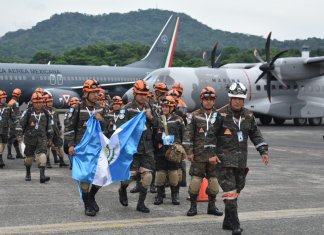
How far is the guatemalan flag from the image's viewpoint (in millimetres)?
7734

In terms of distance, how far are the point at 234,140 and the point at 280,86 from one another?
23.4 meters

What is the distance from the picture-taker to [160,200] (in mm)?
8711

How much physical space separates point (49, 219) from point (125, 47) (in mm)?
104497

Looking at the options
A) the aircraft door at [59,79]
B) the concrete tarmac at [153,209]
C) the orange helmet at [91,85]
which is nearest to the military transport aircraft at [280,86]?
the aircraft door at [59,79]

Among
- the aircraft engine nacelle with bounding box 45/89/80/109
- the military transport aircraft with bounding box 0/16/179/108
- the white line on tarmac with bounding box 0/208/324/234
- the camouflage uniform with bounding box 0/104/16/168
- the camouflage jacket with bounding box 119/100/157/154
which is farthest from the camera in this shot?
the aircraft engine nacelle with bounding box 45/89/80/109

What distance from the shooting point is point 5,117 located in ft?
44.6

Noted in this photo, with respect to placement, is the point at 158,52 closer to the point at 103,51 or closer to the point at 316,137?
the point at 316,137

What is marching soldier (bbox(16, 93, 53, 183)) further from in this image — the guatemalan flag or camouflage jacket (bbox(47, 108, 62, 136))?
the guatemalan flag

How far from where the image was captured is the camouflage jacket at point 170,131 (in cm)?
870

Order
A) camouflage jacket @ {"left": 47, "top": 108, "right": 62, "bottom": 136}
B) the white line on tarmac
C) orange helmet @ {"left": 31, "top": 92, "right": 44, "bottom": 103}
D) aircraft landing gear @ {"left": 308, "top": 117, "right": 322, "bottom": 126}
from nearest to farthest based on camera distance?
1. the white line on tarmac
2. orange helmet @ {"left": 31, "top": 92, "right": 44, "bottom": 103}
3. camouflage jacket @ {"left": 47, "top": 108, "right": 62, "bottom": 136}
4. aircraft landing gear @ {"left": 308, "top": 117, "right": 322, "bottom": 126}

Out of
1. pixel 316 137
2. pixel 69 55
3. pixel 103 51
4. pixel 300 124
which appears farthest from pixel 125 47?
pixel 316 137

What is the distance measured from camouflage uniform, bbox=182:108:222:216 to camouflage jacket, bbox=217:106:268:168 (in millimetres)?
603

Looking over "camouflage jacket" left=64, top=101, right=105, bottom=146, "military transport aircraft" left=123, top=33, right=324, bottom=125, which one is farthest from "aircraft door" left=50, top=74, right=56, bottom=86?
"camouflage jacket" left=64, top=101, right=105, bottom=146

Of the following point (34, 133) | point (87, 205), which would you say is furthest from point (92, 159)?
point (34, 133)
